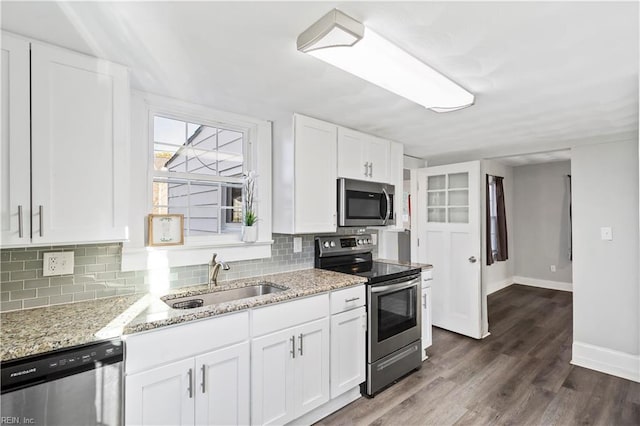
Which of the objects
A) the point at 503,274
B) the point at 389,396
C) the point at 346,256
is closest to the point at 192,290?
the point at 346,256

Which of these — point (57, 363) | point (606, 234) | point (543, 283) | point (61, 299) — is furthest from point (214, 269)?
point (543, 283)

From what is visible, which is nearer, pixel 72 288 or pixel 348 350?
pixel 72 288

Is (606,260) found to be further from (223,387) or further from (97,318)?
(97,318)

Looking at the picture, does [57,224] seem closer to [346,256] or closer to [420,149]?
[346,256]

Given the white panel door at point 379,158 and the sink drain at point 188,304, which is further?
the white panel door at point 379,158

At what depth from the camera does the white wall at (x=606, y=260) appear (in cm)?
289

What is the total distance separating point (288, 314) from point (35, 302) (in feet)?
4.49

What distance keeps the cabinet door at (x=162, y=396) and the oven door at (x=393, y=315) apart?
140cm

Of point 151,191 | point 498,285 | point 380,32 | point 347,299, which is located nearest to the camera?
point 380,32

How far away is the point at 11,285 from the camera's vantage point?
1643 mm

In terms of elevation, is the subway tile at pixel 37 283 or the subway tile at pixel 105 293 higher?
the subway tile at pixel 37 283

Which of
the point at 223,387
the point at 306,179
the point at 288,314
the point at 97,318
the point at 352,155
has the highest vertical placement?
the point at 352,155

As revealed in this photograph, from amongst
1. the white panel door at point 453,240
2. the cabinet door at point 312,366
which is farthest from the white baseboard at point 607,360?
the cabinet door at point 312,366

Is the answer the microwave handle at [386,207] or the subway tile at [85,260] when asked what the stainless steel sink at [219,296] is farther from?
the microwave handle at [386,207]
